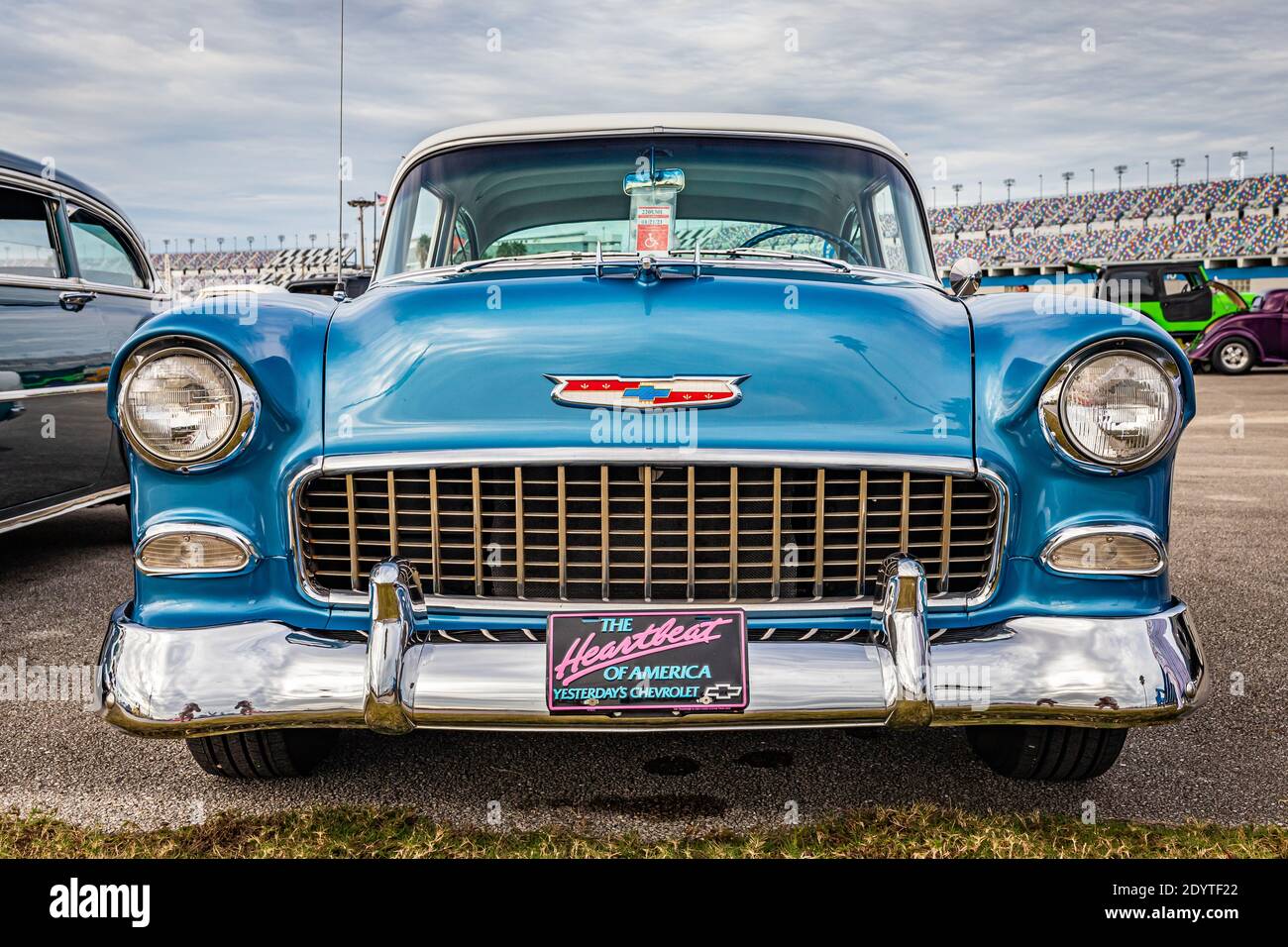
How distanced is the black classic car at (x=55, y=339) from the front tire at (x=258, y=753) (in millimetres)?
2073

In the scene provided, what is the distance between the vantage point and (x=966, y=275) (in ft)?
10.1

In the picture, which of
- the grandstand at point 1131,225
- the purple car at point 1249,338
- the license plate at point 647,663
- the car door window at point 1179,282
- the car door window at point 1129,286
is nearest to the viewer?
the license plate at point 647,663

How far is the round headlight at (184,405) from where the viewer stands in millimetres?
2088

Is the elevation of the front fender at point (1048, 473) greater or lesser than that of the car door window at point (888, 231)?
lesser

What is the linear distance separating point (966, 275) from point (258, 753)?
90.9 inches

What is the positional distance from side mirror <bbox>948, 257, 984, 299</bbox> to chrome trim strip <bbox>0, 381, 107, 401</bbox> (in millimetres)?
3363

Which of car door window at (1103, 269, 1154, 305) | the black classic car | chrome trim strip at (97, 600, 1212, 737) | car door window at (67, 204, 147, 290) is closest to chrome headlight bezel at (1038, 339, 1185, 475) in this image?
chrome trim strip at (97, 600, 1212, 737)

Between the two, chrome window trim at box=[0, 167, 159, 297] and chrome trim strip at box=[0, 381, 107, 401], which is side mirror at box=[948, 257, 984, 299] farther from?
chrome window trim at box=[0, 167, 159, 297]

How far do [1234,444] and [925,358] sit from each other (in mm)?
7792

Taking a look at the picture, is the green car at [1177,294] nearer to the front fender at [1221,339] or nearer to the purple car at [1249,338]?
the purple car at [1249,338]

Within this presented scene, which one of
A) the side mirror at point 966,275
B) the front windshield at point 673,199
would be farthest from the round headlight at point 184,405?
the side mirror at point 966,275
